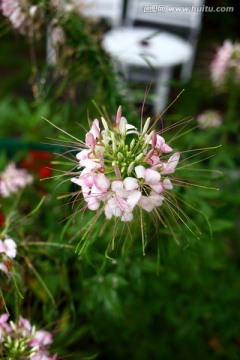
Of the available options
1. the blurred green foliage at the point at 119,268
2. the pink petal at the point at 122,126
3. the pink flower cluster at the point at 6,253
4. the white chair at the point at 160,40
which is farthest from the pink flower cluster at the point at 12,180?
the white chair at the point at 160,40

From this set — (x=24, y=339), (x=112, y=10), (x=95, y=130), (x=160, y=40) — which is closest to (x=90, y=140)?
(x=95, y=130)

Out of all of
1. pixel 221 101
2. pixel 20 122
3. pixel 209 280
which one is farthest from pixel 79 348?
pixel 221 101


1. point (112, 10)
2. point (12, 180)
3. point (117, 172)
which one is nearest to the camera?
point (117, 172)

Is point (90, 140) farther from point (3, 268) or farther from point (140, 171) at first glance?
point (3, 268)

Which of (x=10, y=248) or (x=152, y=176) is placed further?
(x=10, y=248)

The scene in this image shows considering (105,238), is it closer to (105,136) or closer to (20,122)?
(105,136)
